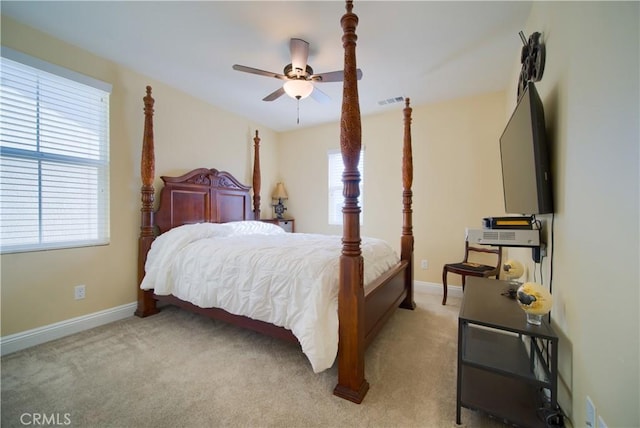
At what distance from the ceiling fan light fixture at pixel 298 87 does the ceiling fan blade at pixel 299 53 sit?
0.27 feet

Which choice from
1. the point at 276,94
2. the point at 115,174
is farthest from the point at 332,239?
the point at 115,174

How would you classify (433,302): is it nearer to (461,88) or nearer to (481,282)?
(481,282)

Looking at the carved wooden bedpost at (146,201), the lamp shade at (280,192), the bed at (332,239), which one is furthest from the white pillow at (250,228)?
the lamp shade at (280,192)

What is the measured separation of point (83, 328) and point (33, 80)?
2259 millimetres

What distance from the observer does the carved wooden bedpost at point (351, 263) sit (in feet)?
5.01

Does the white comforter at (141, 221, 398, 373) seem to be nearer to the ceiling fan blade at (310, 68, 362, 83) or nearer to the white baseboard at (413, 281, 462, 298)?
the white baseboard at (413, 281, 462, 298)

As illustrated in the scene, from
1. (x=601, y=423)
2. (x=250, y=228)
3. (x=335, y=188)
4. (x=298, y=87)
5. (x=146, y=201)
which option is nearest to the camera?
(x=601, y=423)

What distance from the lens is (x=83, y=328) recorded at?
2430 millimetres

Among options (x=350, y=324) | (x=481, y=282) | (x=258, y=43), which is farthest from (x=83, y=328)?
(x=481, y=282)

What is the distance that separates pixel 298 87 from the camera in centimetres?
237

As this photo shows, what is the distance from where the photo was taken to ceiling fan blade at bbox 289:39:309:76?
7.32ft

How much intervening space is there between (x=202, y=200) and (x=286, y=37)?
223 centimetres

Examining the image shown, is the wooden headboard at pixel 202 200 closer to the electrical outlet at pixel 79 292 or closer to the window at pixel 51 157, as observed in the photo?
the window at pixel 51 157

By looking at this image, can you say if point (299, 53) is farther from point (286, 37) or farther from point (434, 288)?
point (434, 288)
